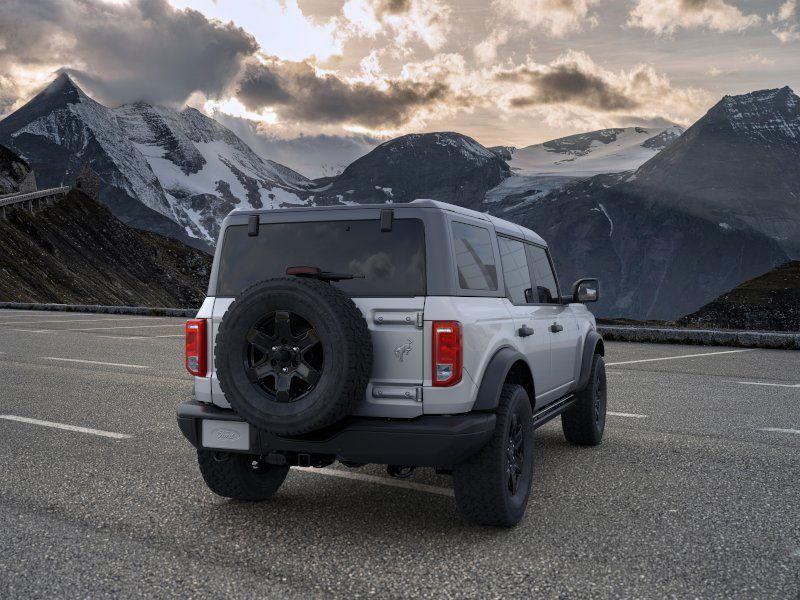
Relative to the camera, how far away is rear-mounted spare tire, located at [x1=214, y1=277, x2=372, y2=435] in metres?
4.02

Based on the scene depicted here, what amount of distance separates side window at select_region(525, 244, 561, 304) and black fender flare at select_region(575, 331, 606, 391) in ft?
1.83

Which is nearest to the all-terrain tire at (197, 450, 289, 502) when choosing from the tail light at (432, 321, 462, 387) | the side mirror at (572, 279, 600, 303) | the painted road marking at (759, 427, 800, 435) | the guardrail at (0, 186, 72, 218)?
the tail light at (432, 321, 462, 387)

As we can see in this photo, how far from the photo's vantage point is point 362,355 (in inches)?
161

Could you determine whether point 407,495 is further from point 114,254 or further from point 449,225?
point 114,254

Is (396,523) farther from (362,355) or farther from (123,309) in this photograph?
(123,309)

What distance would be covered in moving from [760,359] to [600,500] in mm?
11938

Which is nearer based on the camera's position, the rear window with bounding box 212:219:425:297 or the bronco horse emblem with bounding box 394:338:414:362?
the bronco horse emblem with bounding box 394:338:414:362

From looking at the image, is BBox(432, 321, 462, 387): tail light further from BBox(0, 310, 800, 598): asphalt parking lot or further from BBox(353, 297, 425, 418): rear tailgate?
BBox(0, 310, 800, 598): asphalt parking lot

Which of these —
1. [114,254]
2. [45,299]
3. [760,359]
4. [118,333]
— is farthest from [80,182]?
[760,359]

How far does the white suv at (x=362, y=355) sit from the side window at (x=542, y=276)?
1.03m

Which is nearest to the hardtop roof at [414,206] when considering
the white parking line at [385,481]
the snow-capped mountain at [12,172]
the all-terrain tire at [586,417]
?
the white parking line at [385,481]

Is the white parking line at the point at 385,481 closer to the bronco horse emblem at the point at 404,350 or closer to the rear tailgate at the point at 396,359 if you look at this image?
the rear tailgate at the point at 396,359

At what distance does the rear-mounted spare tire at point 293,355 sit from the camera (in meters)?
4.02

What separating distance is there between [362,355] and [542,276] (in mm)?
2638
